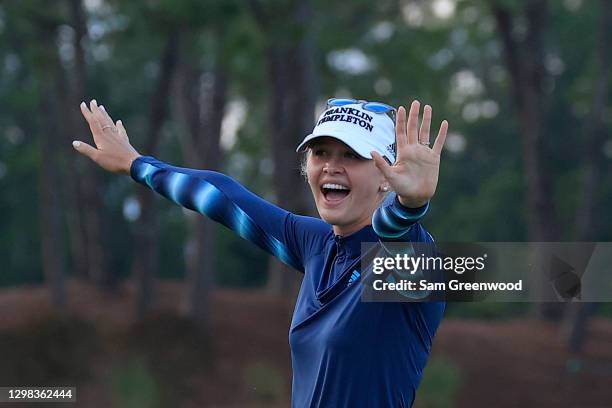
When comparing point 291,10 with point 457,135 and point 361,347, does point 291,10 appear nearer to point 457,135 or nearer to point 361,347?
point 361,347

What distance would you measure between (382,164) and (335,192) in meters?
0.49

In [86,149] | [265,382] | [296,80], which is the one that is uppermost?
[296,80]

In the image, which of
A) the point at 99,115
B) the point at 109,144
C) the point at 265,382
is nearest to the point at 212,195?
the point at 109,144

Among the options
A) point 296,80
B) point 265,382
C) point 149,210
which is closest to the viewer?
point 296,80

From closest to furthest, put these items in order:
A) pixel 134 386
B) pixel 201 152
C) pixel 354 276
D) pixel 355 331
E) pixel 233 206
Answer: pixel 355 331 < pixel 354 276 < pixel 233 206 < pixel 134 386 < pixel 201 152

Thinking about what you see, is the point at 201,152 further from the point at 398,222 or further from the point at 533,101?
the point at 398,222

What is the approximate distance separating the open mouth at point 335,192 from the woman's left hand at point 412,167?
0.40m

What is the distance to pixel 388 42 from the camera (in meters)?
26.0

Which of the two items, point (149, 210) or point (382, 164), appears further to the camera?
point (149, 210)

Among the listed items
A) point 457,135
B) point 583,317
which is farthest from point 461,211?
point 583,317

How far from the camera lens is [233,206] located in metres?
4.70

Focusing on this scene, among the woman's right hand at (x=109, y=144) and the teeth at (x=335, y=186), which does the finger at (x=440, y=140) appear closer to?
the teeth at (x=335, y=186)

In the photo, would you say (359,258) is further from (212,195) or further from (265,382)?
(265,382)

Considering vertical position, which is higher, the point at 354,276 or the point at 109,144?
the point at 109,144
